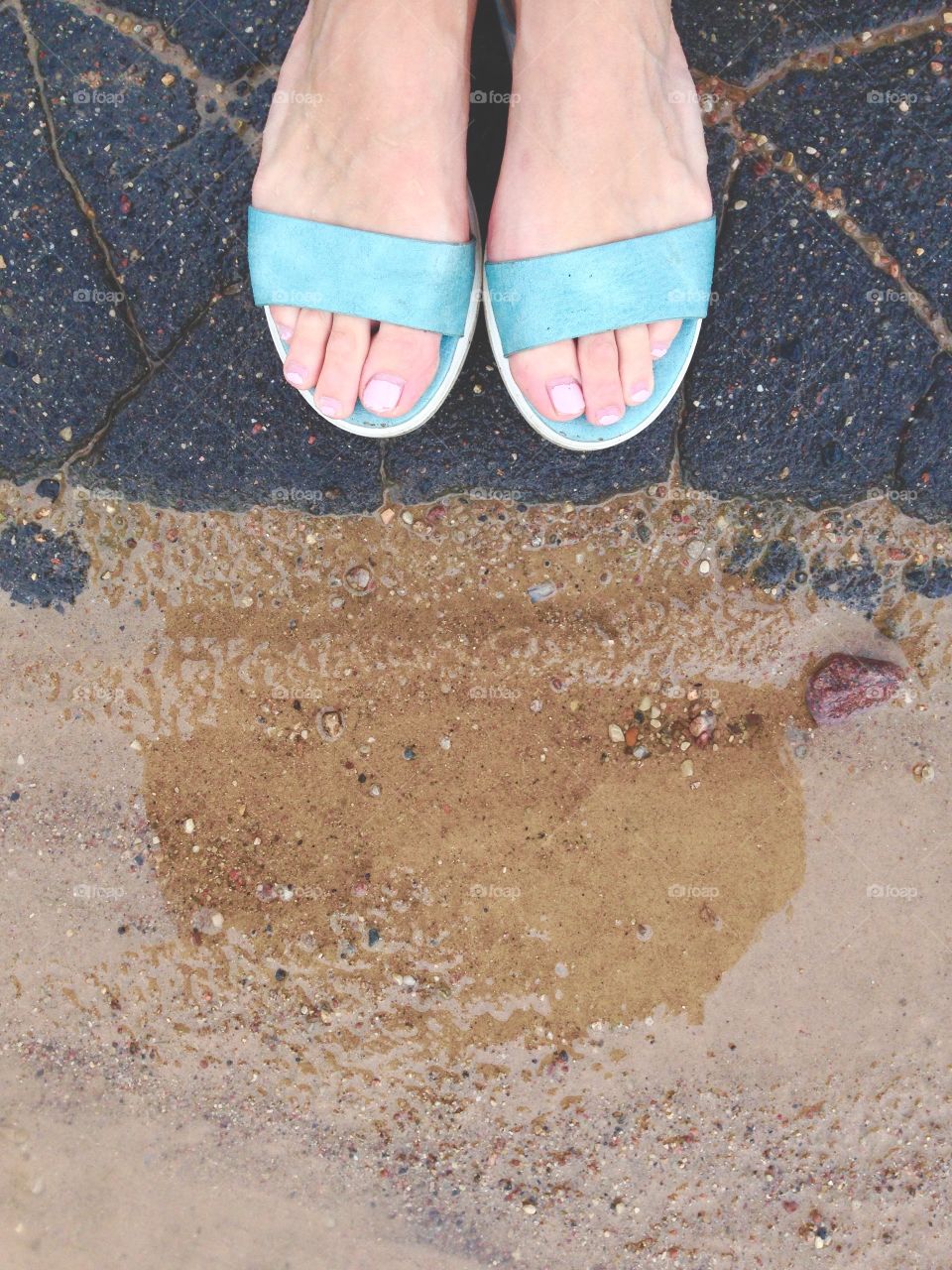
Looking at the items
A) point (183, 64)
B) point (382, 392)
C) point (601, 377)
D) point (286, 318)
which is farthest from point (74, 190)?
point (601, 377)

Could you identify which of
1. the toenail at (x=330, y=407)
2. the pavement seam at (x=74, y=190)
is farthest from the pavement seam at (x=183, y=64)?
the toenail at (x=330, y=407)

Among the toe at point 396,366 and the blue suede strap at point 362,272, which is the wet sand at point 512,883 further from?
the blue suede strap at point 362,272

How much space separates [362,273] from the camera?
1922mm

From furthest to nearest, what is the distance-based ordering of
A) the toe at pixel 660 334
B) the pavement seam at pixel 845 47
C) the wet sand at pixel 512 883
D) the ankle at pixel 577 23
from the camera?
Answer: 1. the wet sand at pixel 512 883
2. the pavement seam at pixel 845 47
3. the toe at pixel 660 334
4. the ankle at pixel 577 23

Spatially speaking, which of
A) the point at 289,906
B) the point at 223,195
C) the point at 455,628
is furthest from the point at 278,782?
the point at 223,195

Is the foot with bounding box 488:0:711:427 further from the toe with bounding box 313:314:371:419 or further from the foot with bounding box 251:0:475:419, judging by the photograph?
the toe with bounding box 313:314:371:419

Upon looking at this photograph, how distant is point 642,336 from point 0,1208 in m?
2.97

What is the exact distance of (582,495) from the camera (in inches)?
89.9

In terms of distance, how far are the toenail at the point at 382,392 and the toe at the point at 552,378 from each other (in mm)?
278

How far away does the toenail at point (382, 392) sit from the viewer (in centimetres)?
197

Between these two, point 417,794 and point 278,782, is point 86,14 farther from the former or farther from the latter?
point 417,794

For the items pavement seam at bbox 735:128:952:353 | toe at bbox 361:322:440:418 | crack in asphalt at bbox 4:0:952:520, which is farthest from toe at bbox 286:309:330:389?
pavement seam at bbox 735:128:952:353

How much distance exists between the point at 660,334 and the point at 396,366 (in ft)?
2.06

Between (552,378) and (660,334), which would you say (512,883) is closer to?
(552,378)
